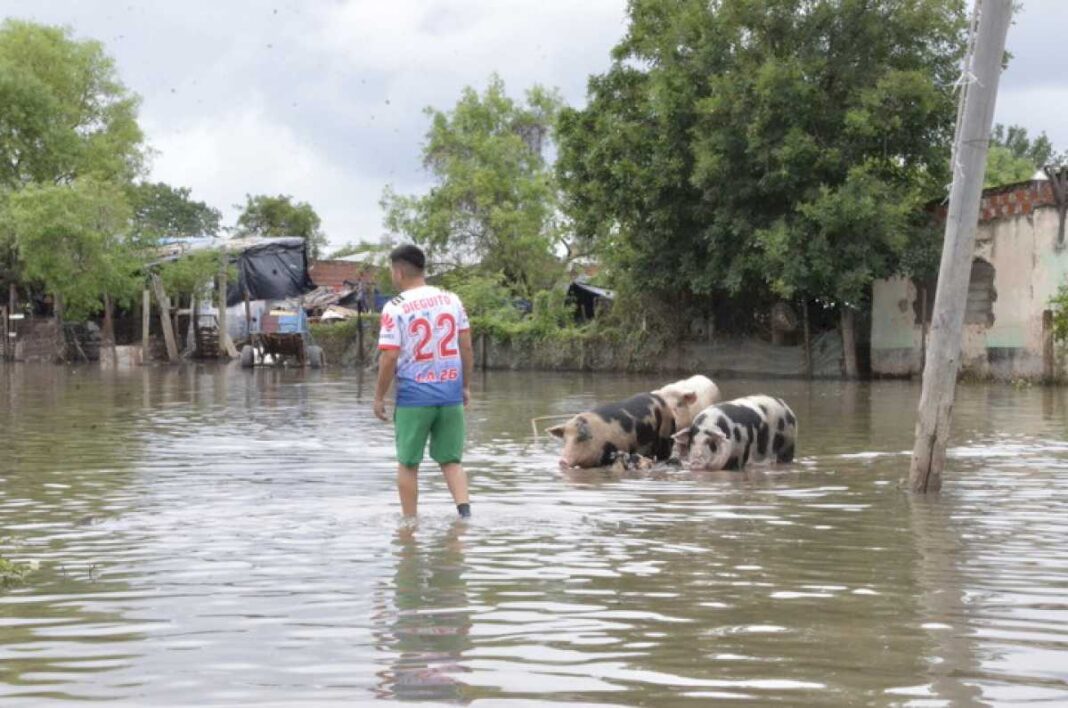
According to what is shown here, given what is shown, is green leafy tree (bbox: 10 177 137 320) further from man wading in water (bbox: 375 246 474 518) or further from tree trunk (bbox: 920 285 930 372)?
man wading in water (bbox: 375 246 474 518)

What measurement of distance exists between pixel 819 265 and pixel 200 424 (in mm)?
15789

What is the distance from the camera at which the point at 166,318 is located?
52.4 meters

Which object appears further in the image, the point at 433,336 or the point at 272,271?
the point at 272,271

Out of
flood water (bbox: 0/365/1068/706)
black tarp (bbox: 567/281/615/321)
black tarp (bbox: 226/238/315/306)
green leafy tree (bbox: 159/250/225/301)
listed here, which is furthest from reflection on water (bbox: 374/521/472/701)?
black tarp (bbox: 226/238/315/306)

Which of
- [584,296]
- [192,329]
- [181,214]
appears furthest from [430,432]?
[181,214]

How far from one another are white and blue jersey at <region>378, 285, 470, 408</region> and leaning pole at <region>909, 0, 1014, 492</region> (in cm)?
341

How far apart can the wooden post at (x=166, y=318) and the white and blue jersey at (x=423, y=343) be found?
4419 cm

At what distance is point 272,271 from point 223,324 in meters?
5.82

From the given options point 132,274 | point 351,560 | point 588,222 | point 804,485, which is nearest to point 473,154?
point 132,274

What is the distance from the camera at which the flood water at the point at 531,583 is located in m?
4.94

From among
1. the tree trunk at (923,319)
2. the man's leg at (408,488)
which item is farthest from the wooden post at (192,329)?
the man's leg at (408,488)

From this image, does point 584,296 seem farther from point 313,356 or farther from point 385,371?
point 385,371

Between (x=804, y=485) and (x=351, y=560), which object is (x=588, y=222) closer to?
(x=804, y=485)

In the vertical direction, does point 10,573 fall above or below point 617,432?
below
